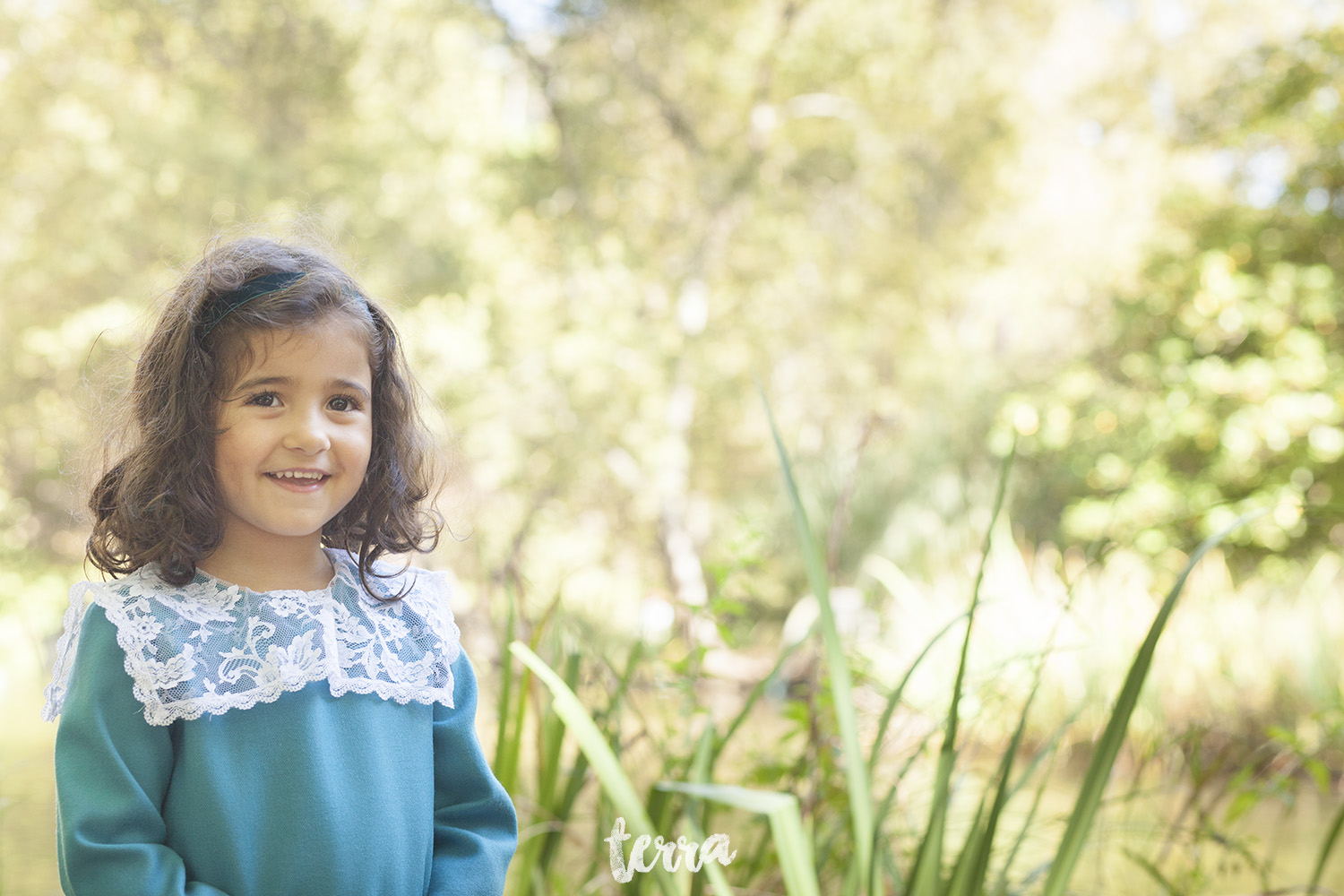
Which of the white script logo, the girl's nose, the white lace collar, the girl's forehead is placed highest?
the girl's forehead

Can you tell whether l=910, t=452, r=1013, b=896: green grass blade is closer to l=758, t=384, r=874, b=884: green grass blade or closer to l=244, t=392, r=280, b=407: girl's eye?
l=758, t=384, r=874, b=884: green grass blade

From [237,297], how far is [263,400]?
0.35 feet

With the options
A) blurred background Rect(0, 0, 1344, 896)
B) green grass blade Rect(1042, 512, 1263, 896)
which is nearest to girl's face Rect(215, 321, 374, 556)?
green grass blade Rect(1042, 512, 1263, 896)

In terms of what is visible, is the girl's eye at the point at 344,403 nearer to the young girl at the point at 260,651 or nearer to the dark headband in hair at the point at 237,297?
the young girl at the point at 260,651

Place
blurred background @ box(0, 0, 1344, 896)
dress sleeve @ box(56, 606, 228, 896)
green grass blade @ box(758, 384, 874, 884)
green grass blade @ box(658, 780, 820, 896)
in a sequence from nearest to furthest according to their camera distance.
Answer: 1. green grass blade @ box(658, 780, 820, 896)
2. dress sleeve @ box(56, 606, 228, 896)
3. green grass blade @ box(758, 384, 874, 884)
4. blurred background @ box(0, 0, 1344, 896)

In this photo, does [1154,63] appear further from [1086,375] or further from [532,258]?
[532,258]

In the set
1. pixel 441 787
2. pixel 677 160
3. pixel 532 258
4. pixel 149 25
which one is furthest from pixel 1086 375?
pixel 149 25

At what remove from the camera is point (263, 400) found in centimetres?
96

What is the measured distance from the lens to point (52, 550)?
9.17 m

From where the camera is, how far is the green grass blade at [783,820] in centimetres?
69

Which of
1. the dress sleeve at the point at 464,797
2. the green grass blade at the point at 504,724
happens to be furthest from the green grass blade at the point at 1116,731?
the green grass blade at the point at 504,724

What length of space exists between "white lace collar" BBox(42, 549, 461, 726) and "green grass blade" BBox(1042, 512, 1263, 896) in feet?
1.97

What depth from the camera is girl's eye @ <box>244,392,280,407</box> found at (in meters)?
0.96

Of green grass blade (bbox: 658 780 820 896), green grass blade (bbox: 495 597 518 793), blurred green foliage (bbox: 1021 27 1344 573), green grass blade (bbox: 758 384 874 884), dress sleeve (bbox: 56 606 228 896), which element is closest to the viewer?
green grass blade (bbox: 658 780 820 896)
